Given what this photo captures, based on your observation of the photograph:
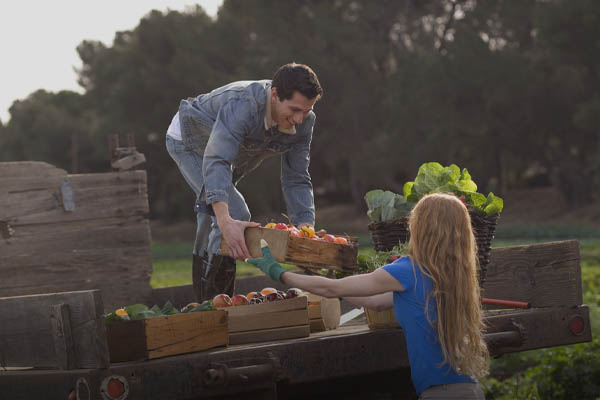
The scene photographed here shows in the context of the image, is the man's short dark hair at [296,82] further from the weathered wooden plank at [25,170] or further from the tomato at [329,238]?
the weathered wooden plank at [25,170]

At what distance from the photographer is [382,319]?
4227mm

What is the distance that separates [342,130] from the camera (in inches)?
1623

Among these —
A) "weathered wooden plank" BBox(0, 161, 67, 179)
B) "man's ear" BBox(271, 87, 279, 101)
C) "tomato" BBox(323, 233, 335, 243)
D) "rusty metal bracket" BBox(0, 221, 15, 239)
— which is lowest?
"tomato" BBox(323, 233, 335, 243)

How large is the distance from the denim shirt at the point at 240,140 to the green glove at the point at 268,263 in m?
0.47

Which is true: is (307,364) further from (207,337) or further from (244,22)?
(244,22)

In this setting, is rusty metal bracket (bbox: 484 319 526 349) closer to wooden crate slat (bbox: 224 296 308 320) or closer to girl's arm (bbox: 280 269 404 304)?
girl's arm (bbox: 280 269 404 304)

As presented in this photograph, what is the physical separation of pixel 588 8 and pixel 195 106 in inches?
1279

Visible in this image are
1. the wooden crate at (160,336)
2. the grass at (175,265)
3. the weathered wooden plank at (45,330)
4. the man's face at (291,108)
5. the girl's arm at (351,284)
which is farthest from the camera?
the grass at (175,265)

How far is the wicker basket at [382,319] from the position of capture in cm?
420

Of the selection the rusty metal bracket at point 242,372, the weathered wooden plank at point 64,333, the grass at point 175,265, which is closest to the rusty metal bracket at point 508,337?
the rusty metal bracket at point 242,372

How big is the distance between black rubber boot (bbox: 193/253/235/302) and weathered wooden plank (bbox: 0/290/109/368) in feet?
5.60

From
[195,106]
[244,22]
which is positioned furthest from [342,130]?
[195,106]

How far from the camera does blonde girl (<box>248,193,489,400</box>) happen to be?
3668 millimetres

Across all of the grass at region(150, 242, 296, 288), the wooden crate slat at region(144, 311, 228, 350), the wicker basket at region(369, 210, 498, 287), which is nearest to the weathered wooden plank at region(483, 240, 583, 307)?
the wicker basket at region(369, 210, 498, 287)
